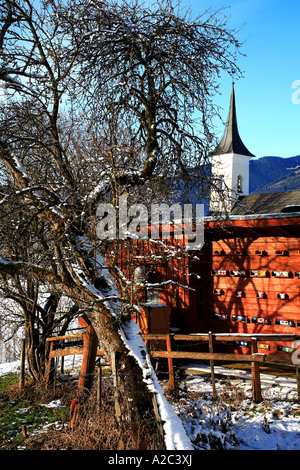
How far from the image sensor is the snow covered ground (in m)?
6.00

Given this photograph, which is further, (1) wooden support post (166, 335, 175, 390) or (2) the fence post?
(2) the fence post

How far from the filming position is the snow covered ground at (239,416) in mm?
6004

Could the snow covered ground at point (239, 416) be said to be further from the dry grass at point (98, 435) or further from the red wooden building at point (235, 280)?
the red wooden building at point (235, 280)

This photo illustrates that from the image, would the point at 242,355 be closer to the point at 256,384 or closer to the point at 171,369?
the point at 256,384

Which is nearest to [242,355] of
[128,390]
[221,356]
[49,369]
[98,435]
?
[221,356]

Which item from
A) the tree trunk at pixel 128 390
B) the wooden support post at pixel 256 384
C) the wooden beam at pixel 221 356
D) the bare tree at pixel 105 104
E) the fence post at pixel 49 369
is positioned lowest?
the fence post at pixel 49 369

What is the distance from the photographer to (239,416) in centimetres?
684

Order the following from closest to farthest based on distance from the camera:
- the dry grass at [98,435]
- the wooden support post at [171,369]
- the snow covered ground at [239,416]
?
the dry grass at [98,435]
the snow covered ground at [239,416]
the wooden support post at [171,369]

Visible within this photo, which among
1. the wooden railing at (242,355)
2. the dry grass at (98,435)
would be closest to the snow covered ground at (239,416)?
the wooden railing at (242,355)

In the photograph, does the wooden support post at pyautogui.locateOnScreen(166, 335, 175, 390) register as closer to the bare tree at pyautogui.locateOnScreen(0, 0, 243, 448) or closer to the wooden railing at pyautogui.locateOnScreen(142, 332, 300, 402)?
the wooden railing at pyautogui.locateOnScreen(142, 332, 300, 402)

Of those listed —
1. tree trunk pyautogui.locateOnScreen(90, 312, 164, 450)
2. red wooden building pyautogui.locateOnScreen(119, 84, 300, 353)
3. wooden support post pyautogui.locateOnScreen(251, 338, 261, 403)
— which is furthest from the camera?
red wooden building pyautogui.locateOnScreen(119, 84, 300, 353)

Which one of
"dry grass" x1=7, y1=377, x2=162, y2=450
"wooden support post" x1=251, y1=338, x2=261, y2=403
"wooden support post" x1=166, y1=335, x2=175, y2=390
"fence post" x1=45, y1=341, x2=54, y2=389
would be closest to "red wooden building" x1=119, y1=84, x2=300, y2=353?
"wooden support post" x1=166, y1=335, x2=175, y2=390
